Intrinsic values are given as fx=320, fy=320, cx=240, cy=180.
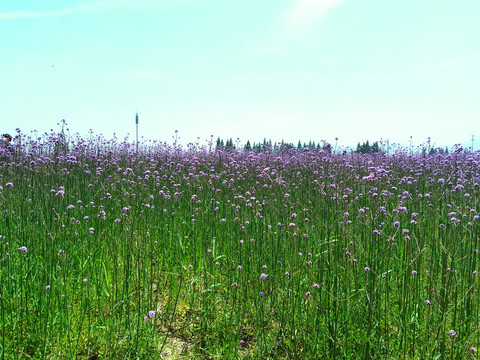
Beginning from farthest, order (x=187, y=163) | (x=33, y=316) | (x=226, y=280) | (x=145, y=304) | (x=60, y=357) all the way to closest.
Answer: (x=187, y=163) → (x=226, y=280) → (x=145, y=304) → (x=33, y=316) → (x=60, y=357)

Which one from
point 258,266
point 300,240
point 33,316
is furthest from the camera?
point 300,240

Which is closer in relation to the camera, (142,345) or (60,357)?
(60,357)

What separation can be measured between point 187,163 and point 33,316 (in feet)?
19.5

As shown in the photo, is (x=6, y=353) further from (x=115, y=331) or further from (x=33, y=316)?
(x=115, y=331)

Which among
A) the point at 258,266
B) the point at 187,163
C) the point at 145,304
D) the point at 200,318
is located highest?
the point at 187,163

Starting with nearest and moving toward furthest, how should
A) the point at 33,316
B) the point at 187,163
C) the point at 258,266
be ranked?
the point at 33,316
the point at 258,266
the point at 187,163

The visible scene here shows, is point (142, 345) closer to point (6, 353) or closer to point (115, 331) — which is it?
point (115, 331)

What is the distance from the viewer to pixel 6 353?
2.30 meters

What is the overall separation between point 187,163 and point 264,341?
20.9 feet

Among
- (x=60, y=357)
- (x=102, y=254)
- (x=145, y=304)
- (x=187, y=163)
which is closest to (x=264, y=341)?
(x=145, y=304)

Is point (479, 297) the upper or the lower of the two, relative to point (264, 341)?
upper

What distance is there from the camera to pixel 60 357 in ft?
7.41

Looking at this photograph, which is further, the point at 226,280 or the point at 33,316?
the point at 226,280

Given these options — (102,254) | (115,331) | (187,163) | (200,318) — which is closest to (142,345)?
(115,331)
